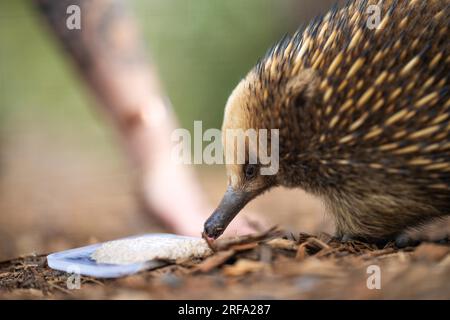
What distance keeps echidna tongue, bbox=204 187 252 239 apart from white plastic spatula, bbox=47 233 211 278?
0.08 meters

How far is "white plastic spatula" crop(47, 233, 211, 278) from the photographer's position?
78.3 inches

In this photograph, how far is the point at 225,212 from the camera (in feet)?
7.77

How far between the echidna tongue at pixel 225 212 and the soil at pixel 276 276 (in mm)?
150

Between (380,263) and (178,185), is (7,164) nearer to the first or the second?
(178,185)

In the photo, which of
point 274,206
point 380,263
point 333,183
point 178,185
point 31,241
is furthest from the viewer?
point 274,206

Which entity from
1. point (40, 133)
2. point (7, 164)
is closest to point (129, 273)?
point (7, 164)

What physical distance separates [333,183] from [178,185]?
1.56m

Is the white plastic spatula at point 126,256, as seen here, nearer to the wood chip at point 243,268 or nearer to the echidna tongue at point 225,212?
the echidna tongue at point 225,212

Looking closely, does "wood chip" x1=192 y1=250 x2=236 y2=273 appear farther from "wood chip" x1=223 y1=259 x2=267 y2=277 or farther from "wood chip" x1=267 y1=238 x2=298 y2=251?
"wood chip" x1=267 y1=238 x2=298 y2=251

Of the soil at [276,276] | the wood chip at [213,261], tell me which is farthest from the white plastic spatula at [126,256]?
the wood chip at [213,261]

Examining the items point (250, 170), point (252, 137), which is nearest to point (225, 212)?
point (250, 170)

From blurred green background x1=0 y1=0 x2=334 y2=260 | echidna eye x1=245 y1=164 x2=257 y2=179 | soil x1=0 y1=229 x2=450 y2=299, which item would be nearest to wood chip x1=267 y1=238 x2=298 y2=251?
soil x1=0 y1=229 x2=450 y2=299

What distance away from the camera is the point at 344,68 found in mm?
2115

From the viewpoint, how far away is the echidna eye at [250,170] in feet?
7.75
